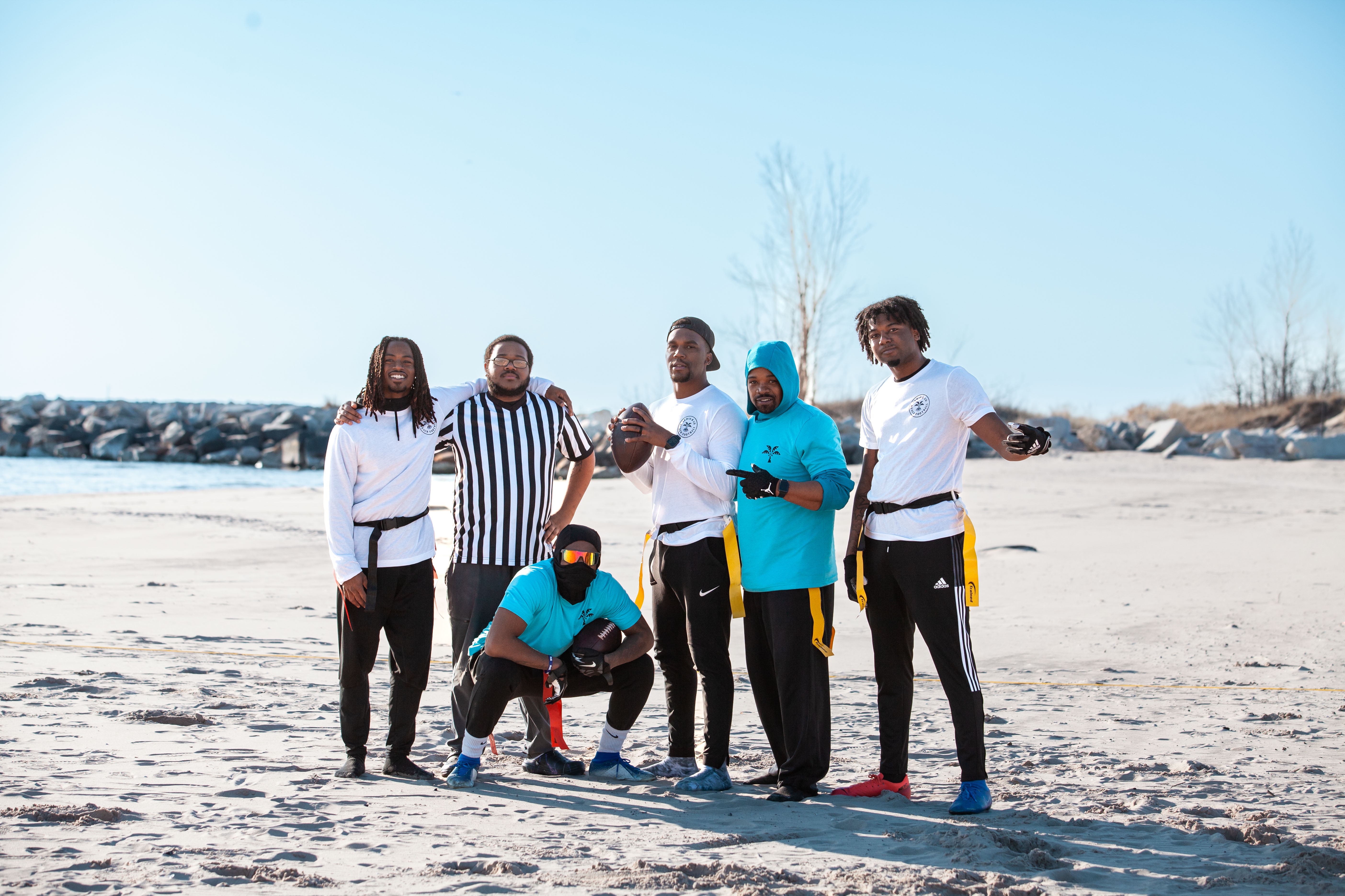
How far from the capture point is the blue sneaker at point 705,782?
4.53m

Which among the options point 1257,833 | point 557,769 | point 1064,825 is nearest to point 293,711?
point 557,769

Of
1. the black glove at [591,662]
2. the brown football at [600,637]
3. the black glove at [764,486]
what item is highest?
the black glove at [764,486]

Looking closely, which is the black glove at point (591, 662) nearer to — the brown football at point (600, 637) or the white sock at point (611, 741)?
the brown football at point (600, 637)

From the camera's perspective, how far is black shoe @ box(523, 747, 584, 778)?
4.77 m

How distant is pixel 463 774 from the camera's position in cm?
448

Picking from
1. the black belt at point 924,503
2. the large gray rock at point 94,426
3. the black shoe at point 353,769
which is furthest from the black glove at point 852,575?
the large gray rock at point 94,426

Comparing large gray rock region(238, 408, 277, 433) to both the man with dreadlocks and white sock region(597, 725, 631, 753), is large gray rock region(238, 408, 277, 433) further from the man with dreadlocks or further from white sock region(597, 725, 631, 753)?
white sock region(597, 725, 631, 753)

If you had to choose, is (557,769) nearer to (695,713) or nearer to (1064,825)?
(695,713)

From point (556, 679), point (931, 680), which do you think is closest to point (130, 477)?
point (931, 680)

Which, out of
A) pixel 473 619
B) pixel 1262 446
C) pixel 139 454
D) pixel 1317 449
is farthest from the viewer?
pixel 139 454

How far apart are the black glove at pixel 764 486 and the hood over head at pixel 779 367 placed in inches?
13.3

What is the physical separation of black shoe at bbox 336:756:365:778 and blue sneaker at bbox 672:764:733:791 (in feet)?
4.19

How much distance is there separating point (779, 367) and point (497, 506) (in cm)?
138

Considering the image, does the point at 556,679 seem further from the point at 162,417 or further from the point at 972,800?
the point at 162,417
